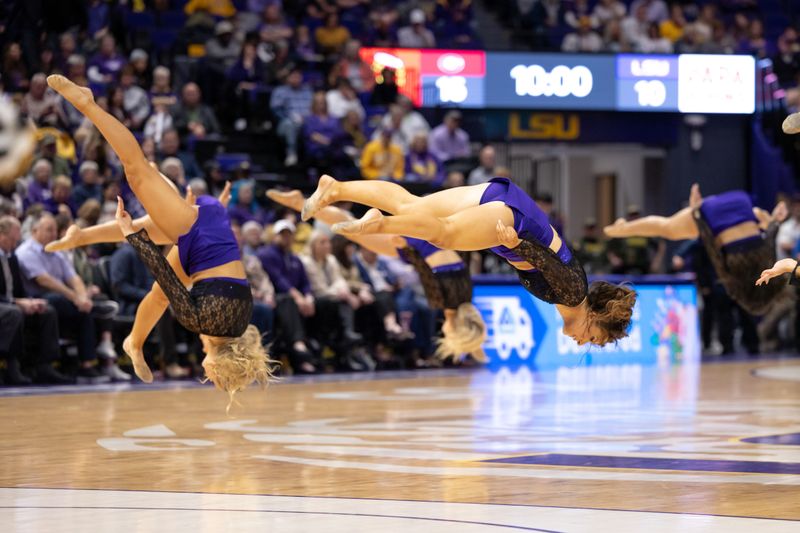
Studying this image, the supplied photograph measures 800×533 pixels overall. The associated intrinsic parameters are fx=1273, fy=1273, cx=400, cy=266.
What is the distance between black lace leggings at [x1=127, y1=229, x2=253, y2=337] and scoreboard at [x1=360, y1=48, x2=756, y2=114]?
11.3 metres

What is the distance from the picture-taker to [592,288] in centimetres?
834

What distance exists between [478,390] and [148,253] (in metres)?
5.36

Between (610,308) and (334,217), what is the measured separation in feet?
10.0

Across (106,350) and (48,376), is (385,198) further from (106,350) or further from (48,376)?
(106,350)

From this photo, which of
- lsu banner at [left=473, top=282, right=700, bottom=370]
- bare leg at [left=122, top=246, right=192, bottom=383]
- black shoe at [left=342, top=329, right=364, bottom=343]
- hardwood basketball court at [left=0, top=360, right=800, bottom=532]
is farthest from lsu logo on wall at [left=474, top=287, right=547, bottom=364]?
bare leg at [left=122, top=246, right=192, bottom=383]

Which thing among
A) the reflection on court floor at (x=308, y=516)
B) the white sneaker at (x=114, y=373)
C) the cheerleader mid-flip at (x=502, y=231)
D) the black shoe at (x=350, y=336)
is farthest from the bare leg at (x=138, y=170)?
the black shoe at (x=350, y=336)

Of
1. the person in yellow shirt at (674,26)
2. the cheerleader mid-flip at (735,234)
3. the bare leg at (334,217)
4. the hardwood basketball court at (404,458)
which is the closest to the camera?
the hardwood basketball court at (404,458)

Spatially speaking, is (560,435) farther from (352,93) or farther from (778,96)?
(778,96)

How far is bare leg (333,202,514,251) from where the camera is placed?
7.38 metres

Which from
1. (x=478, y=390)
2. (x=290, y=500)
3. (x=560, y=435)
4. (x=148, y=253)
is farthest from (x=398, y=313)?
(x=290, y=500)

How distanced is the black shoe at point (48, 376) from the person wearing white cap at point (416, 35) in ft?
31.0

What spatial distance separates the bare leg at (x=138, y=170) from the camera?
26.9 feet

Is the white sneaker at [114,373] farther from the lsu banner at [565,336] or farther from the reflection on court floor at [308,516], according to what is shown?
the reflection on court floor at [308,516]

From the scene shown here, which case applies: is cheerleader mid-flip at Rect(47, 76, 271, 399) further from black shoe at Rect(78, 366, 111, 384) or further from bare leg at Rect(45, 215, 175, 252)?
black shoe at Rect(78, 366, 111, 384)
